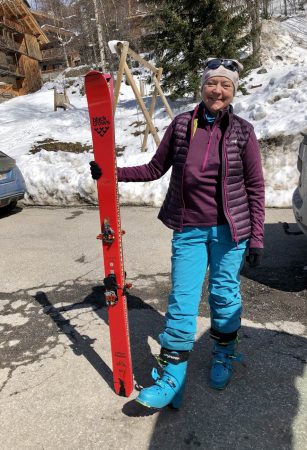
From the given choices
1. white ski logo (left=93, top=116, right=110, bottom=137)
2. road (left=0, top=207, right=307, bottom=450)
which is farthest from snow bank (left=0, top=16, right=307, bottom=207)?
white ski logo (left=93, top=116, right=110, bottom=137)

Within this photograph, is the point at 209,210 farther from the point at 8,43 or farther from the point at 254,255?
the point at 8,43

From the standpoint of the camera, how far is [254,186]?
239 centimetres

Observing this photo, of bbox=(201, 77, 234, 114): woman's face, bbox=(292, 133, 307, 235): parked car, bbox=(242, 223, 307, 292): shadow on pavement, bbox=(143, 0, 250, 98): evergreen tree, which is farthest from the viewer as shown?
bbox=(143, 0, 250, 98): evergreen tree

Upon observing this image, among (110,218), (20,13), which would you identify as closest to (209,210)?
(110,218)

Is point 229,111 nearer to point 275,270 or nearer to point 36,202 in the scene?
point 275,270

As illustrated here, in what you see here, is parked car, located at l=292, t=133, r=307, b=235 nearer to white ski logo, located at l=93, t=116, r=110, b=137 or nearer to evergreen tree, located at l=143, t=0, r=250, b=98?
white ski logo, located at l=93, t=116, r=110, b=137

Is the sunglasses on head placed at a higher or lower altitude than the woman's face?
higher

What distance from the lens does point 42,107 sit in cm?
2288

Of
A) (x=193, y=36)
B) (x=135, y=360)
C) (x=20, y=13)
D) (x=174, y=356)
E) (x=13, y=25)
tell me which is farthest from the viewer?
(x=13, y=25)

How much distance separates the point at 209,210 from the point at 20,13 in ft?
131

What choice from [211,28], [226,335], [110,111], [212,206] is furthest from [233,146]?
[211,28]

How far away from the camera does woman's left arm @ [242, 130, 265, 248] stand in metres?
2.32

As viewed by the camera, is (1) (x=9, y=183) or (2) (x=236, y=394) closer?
(2) (x=236, y=394)

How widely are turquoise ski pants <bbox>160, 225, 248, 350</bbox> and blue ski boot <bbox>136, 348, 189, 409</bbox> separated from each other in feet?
0.21
